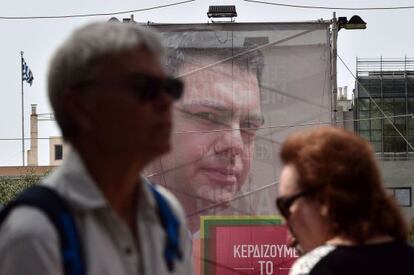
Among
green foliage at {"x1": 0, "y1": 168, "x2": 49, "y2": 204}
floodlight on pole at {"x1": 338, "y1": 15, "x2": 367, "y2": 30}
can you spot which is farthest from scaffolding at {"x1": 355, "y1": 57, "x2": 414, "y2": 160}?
floodlight on pole at {"x1": 338, "y1": 15, "x2": 367, "y2": 30}

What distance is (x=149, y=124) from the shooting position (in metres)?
2.05

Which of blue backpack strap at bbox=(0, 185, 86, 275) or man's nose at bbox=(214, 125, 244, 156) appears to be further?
man's nose at bbox=(214, 125, 244, 156)

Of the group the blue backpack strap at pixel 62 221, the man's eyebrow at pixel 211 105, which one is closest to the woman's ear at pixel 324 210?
the blue backpack strap at pixel 62 221

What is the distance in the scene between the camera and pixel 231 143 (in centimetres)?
1354

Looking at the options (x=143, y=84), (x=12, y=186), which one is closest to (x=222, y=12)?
(x=143, y=84)

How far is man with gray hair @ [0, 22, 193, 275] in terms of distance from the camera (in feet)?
6.59

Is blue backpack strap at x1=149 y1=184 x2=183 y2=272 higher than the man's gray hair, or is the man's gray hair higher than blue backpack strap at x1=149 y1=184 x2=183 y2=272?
the man's gray hair

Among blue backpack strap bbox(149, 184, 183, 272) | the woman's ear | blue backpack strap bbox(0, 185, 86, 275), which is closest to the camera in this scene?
blue backpack strap bbox(0, 185, 86, 275)

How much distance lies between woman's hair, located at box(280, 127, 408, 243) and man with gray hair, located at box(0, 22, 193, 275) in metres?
0.76

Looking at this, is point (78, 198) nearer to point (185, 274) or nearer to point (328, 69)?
point (185, 274)

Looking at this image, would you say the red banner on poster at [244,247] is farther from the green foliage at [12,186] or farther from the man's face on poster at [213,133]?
the green foliage at [12,186]

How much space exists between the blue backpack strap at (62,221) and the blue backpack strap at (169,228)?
0.27 meters

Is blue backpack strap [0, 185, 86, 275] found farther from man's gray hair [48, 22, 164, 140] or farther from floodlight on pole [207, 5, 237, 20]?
floodlight on pole [207, 5, 237, 20]

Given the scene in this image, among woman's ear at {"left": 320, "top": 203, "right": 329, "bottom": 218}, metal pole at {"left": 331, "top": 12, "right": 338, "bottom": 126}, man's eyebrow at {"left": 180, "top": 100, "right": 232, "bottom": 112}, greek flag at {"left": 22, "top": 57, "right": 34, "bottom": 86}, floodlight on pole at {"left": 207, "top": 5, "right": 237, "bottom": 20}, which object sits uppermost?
greek flag at {"left": 22, "top": 57, "right": 34, "bottom": 86}
